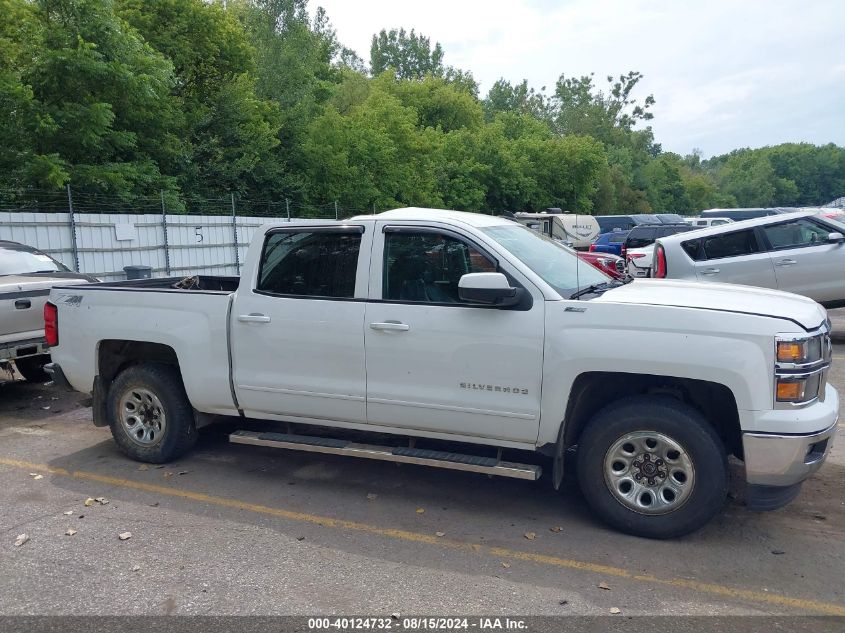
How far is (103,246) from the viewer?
1628cm

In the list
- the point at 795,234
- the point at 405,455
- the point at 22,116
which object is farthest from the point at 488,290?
the point at 22,116

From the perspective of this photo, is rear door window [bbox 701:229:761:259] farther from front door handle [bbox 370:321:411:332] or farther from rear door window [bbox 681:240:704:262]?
front door handle [bbox 370:321:411:332]

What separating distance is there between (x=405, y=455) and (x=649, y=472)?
62.5 inches

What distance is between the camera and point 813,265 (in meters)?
10.9

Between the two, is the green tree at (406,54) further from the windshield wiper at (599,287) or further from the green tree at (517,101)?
the windshield wiper at (599,287)

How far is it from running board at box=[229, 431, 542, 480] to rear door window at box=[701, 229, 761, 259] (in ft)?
25.1

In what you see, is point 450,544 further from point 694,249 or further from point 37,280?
point 694,249

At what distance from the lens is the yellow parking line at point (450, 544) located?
3.74m

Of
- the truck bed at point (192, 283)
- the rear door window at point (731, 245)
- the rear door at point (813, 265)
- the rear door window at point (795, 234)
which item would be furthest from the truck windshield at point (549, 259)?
the rear door window at point (795, 234)

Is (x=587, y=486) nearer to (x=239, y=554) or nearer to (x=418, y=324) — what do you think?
(x=418, y=324)

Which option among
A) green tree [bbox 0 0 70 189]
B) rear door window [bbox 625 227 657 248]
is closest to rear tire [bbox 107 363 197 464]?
green tree [bbox 0 0 70 189]

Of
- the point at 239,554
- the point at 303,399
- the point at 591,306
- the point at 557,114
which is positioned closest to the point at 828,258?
the point at 591,306

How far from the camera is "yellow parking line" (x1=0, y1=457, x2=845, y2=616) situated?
3.74 m

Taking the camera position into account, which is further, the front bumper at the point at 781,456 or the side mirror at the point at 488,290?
the side mirror at the point at 488,290
